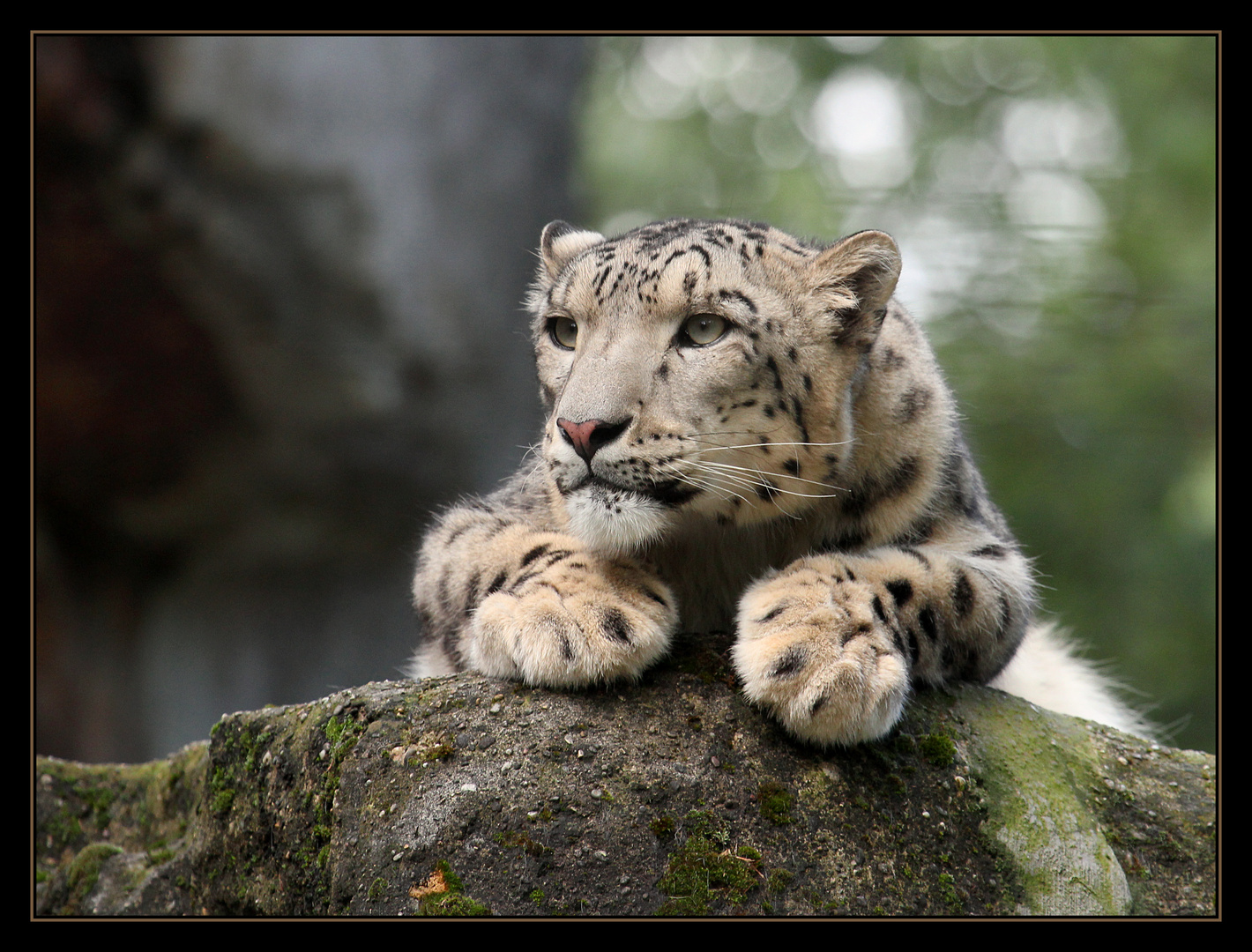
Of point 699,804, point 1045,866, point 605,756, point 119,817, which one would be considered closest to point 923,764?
point 1045,866

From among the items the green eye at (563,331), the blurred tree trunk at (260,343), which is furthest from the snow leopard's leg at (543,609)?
the blurred tree trunk at (260,343)

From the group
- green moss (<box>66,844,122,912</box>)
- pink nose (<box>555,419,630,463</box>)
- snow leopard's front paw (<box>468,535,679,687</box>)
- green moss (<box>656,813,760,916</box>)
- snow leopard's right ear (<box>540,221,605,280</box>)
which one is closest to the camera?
green moss (<box>656,813,760,916</box>)

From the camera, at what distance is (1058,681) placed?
4980 mm

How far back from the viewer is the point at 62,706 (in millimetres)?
9641

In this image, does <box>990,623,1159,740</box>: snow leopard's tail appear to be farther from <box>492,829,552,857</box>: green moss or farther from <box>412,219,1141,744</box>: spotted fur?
<box>492,829,552,857</box>: green moss

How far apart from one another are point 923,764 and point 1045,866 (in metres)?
0.39

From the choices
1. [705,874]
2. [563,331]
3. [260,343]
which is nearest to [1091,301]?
[260,343]

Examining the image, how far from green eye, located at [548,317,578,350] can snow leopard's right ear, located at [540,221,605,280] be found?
1.32 ft

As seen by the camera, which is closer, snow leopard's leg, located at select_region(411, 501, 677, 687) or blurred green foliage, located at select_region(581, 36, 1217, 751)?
snow leopard's leg, located at select_region(411, 501, 677, 687)

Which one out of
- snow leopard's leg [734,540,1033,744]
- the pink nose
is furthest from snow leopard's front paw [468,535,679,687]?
the pink nose

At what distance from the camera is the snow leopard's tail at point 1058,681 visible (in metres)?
4.75

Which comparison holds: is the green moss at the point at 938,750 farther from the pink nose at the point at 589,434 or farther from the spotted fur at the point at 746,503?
the pink nose at the point at 589,434

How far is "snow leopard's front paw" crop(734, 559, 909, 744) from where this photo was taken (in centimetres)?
265

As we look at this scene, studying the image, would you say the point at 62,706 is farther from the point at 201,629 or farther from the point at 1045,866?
the point at 1045,866
